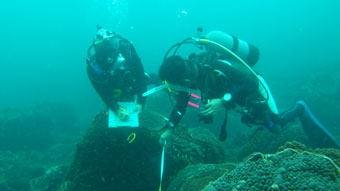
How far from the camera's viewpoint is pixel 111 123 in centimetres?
427

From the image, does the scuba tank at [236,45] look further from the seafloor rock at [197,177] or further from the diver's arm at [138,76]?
the seafloor rock at [197,177]

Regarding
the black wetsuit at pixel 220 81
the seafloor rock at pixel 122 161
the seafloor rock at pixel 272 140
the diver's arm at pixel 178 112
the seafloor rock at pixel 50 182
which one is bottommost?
the seafloor rock at pixel 50 182

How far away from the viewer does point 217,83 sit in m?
3.56

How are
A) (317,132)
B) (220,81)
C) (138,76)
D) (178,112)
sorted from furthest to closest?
(138,76)
(317,132)
(178,112)
(220,81)

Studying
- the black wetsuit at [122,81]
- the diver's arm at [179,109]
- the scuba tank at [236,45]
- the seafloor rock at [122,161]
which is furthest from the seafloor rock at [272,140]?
the black wetsuit at [122,81]

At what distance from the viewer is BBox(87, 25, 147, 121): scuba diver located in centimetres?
446

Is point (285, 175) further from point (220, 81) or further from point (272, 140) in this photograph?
point (272, 140)

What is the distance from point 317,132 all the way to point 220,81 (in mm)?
3215

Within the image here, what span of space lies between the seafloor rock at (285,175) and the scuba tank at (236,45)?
2.53 meters

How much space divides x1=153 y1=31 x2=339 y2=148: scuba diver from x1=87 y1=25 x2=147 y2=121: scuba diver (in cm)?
131

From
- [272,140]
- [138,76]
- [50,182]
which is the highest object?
[138,76]

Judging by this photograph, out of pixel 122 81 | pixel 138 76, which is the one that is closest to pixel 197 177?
pixel 122 81

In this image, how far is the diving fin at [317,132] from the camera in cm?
487

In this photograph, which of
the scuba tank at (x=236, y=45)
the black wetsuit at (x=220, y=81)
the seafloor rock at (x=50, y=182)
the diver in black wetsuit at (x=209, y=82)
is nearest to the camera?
the diver in black wetsuit at (x=209, y=82)
